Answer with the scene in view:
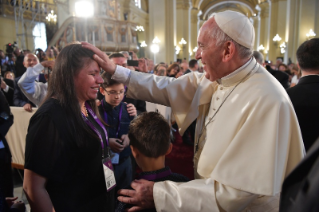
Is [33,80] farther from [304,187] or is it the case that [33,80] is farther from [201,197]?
[304,187]

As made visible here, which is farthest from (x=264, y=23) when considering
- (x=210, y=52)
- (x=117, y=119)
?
(x=210, y=52)

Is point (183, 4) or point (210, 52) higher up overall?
point (183, 4)

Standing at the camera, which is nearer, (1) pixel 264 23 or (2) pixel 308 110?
(2) pixel 308 110

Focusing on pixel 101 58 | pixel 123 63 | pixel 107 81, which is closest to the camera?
pixel 101 58

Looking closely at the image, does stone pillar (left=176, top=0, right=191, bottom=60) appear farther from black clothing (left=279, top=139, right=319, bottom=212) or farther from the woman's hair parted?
black clothing (left=279, top=139, right=319, bottom=212)

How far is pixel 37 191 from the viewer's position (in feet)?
4.54

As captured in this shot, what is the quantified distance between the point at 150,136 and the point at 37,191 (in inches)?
28.9

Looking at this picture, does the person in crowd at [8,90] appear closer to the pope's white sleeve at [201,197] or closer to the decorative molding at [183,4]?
the pope's white sleeve at [201,197]

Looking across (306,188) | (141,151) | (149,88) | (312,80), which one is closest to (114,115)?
(149,88)

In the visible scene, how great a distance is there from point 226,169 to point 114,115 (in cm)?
176

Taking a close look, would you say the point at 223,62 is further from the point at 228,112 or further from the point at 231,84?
the point at 228,112

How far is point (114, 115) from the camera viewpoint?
284 centimetres

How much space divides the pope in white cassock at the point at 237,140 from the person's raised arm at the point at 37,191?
435mm

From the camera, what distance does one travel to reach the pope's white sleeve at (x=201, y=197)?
1.31 metres
